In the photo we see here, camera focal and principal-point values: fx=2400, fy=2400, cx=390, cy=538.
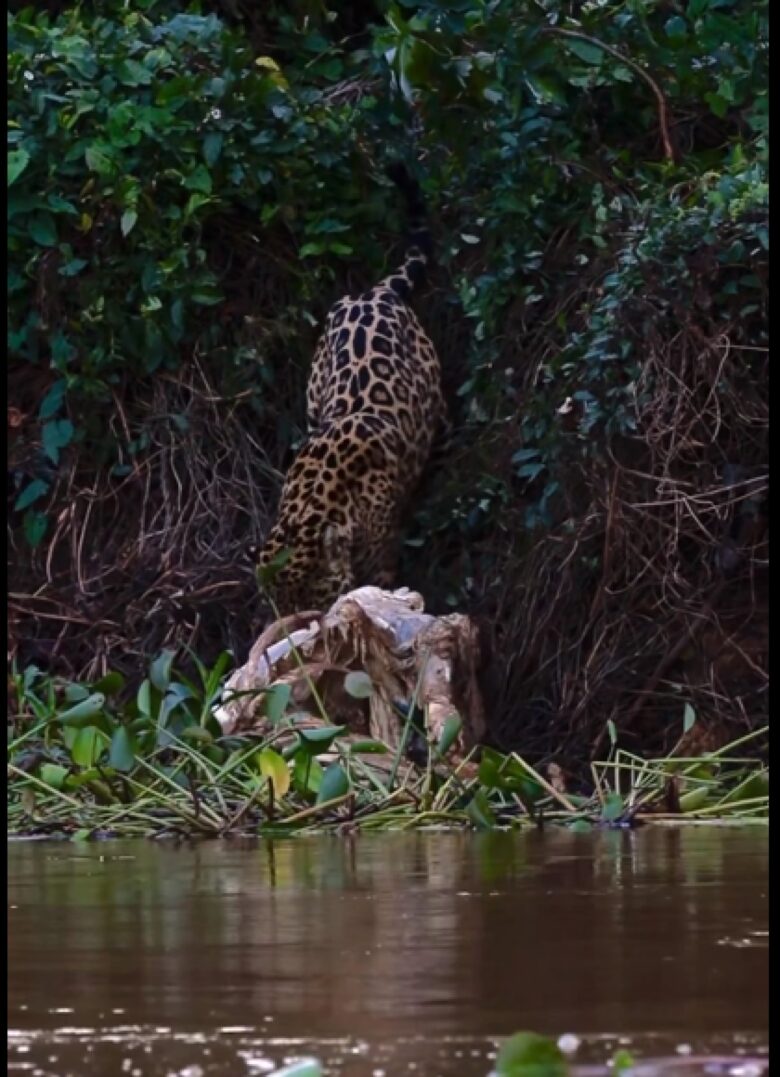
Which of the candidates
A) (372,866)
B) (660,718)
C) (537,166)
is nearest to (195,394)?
(537,166)

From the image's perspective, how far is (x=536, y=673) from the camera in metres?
7.72

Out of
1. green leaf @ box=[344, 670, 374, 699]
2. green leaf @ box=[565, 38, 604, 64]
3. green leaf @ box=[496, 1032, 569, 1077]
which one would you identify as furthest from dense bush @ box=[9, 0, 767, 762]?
green leaf @ box=[496, 1032, 569, 1077]

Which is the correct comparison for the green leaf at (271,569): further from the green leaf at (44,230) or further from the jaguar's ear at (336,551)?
the green leaf at (44,230)

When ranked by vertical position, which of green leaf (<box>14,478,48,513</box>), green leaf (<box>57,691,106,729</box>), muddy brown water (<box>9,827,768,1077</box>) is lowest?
muddy brown water (<box>9,827,768,1077</box>)

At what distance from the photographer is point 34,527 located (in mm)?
8867

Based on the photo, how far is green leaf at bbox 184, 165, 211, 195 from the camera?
8.57 meters

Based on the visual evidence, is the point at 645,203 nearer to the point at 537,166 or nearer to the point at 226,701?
the point at 537,166

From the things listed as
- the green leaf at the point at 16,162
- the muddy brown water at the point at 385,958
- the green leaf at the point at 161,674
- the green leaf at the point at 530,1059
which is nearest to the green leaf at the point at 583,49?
the green leaf at the point at 16,162

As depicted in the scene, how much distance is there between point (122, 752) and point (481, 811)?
91 cm

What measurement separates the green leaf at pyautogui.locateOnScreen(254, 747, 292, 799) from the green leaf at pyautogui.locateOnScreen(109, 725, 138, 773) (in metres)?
0.35

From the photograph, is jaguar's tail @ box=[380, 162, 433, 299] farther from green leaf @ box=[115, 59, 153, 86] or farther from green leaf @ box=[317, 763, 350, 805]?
green leaf @ box=[317, 763, 350, 805]

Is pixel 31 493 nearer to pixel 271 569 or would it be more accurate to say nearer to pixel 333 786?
pixel 271 569

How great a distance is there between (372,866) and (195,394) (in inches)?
171

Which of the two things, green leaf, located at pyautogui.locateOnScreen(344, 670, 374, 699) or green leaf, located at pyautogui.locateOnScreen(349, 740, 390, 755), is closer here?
green leaf, located at pyautogui.locateOnScreen(349, 740, 390, 755)
